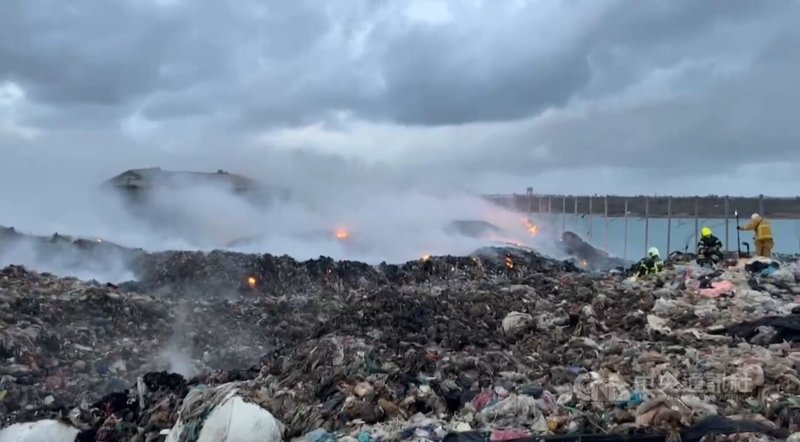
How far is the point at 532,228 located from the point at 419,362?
24.2 meters

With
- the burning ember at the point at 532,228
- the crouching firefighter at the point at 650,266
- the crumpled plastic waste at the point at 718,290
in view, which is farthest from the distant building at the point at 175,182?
the crumpled plastic waste at the point at 718,290

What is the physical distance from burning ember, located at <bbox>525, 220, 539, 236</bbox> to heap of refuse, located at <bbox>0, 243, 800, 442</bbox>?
15713 mm

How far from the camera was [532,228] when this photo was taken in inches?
1254

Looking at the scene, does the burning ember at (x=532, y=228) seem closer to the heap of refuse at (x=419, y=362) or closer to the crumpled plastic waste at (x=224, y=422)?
the heap of refuse at (x=419, y=362)

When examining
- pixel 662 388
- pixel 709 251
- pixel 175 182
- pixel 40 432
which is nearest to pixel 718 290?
pixel 709 251

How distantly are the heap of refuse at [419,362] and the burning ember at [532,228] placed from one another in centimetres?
1571

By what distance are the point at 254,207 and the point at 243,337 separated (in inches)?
698

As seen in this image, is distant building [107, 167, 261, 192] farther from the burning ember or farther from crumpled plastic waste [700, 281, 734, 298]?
crumpled plastic waste [700, 281, 734, 298]

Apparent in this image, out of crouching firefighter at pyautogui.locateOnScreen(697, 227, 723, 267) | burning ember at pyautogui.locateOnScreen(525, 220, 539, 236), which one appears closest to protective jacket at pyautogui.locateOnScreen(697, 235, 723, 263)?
crouching firefighter at pyautogui.locateOnScreen(697, 227, 723, 267)

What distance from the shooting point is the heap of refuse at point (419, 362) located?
643 centimetres

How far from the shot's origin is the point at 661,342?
9172 millimetres

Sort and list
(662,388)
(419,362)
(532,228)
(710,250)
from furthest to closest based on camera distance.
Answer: (532,228) → (710,250) → (419,362) → (662,388)

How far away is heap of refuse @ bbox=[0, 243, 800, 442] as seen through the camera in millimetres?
6426

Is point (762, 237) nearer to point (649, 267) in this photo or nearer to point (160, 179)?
point (649, 267)
